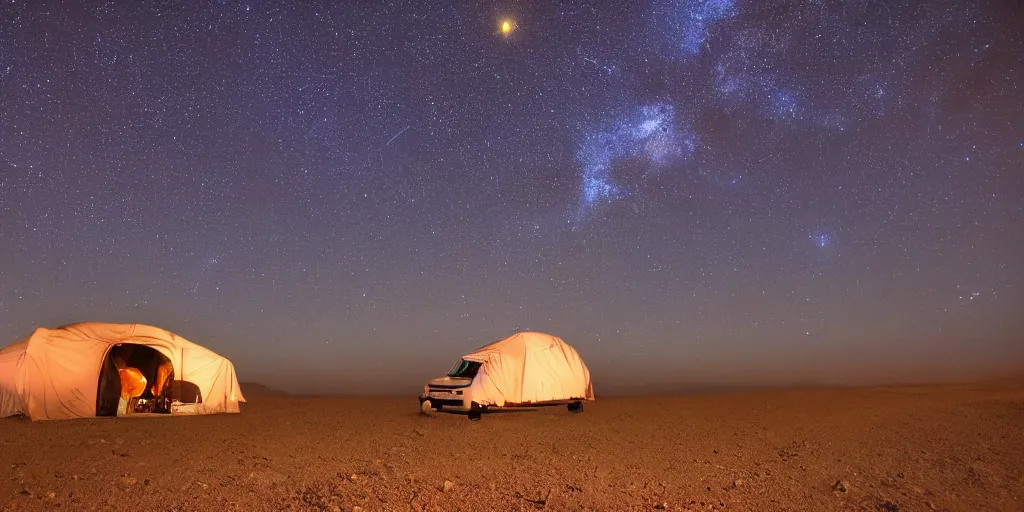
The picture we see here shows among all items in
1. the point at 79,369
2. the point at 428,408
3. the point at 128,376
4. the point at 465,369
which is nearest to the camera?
the point at 79,369

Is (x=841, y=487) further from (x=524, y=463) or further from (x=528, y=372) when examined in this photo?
(x=528, y=372)

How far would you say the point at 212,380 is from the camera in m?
19.4

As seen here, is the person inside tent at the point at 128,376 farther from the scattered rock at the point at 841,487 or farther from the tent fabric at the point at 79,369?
the scattered rock at the point at 841,487

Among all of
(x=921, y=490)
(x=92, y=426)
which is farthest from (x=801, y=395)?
(x=92, y=426)

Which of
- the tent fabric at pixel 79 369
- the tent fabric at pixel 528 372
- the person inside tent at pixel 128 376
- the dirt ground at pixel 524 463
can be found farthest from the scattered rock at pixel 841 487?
the person inside tent at pixel 128 376

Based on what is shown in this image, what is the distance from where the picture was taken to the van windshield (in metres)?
18.9

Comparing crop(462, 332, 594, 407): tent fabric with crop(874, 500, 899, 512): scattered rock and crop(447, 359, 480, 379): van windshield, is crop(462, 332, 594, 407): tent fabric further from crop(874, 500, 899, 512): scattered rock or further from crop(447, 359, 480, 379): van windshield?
crop(874, 500, 899, 512): scattered rock

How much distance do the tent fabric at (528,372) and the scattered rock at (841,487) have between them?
10537 mm

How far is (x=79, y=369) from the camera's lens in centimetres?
1762

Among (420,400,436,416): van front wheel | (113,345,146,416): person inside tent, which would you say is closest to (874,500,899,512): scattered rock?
(420,400,436,416): van front wheel

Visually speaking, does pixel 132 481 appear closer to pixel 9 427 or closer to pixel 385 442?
pixel 385 442

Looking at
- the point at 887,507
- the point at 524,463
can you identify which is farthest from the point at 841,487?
the point at 524,463

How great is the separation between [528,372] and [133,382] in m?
13.0

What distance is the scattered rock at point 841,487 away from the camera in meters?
7.98
